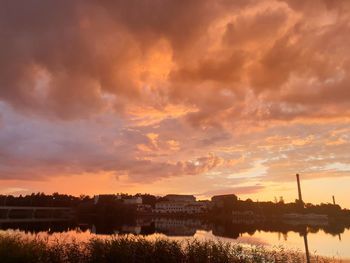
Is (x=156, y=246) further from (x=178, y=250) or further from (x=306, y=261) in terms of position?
(x=306, y=261)

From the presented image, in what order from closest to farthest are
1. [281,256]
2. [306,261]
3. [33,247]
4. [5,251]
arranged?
[5,251] < [33,247] < [281,256] < [306,261]

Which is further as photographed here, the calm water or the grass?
the calm water

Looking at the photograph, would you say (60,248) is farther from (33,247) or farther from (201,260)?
(201,260)

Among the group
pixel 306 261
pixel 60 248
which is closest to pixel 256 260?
pixel 306 261

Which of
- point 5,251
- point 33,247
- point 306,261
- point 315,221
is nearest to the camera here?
point 5,251

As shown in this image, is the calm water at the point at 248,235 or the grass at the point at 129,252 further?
the calm water at the point at 248,235

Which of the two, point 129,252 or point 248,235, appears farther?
point 248,235

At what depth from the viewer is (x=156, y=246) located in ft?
102

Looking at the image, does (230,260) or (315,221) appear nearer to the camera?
(230,260)

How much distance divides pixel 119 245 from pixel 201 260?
7534 millimetres

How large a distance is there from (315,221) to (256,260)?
618ft

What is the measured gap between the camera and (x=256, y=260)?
30578 millimetres

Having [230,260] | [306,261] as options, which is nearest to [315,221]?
[306,261]

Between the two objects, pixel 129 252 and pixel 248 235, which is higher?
pixel 248 235
